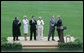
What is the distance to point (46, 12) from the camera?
45125 mm

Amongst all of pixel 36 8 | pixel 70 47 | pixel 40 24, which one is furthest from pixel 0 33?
pixel 36 8

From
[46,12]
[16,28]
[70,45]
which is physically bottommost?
[70,45]

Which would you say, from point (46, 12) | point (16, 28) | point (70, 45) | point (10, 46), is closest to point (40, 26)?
point (16, 28)

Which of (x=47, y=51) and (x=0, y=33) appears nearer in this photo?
(x=47, y=51)

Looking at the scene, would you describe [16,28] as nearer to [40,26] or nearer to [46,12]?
[40,26]

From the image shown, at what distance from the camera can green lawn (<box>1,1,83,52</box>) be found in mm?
39406

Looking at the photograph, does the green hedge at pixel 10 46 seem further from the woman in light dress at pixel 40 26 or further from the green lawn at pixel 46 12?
the green lawn at pixel 46 12

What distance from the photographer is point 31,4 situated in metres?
48.3

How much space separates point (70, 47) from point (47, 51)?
1.66 meters

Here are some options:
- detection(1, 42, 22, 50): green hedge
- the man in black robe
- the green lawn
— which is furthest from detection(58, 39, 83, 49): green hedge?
the green lawn

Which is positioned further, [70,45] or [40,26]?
[40,26]

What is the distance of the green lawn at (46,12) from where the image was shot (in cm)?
3941

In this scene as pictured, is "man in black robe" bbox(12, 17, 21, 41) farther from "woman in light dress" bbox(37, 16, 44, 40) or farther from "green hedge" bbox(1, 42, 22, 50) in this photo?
"green hedge" bbox(1, 42, 22, 50)

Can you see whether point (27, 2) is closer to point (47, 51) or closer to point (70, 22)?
point (70, 22)
